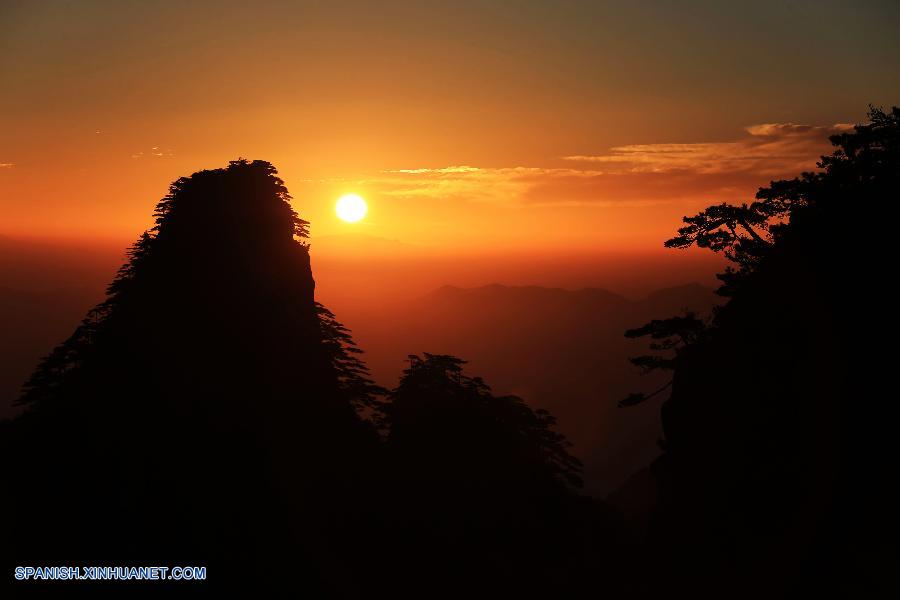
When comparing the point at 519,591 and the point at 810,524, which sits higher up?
the point at 810,524

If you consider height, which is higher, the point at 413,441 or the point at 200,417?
the point at 200,417

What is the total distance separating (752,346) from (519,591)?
21621mm

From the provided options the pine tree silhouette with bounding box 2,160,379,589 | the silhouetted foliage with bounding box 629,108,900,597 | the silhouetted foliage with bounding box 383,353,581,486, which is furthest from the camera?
the silhouetted foliage with bounding box 383,353,581,486

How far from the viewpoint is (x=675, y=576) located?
2642 cm

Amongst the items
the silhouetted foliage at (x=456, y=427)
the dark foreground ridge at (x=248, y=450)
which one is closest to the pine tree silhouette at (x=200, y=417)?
the dark foreground ridge at (x=248, y=450)

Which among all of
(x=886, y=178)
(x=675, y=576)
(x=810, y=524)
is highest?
(x=886, y=178)

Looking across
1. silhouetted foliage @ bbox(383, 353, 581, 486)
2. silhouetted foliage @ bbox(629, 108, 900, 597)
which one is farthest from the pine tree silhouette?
silhouetted foliage @ bbox(629, 108, 900, 597)

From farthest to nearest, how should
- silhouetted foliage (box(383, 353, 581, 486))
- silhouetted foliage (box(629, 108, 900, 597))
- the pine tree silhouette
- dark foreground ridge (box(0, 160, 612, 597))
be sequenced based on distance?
silhouetted foliage (box(383, 353, 581, 486)) → dark foreground ridge (box(0, 160, 612, 597)) → the pine tree silhouette → silhouetted foliage (box(629, 108, 900, 597))

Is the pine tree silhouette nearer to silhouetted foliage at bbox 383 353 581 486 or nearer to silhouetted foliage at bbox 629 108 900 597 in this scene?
silhouetted foliage at bbox 383 353 581 486

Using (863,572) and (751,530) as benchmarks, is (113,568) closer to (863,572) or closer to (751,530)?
(751,530)

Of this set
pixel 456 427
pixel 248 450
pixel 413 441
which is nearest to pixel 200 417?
pixel 248 450

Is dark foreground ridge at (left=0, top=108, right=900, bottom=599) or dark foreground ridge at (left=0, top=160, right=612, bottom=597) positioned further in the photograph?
dark foreground ridge at (left=0, top=160, right=612, bottom=597)

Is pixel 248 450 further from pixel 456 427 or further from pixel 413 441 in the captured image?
pixel 456 427

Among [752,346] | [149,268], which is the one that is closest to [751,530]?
[752,346]
